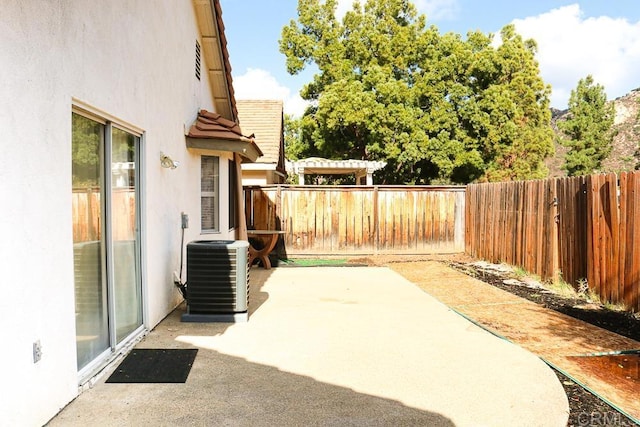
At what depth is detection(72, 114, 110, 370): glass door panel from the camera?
380 centimetres

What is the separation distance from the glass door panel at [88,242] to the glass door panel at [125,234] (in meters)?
0.24

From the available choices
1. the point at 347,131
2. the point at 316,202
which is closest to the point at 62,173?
the point at 316,202

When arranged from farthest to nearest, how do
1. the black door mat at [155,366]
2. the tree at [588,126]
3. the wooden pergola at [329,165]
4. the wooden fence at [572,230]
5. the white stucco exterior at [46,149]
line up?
the tree at [588,126] < the wooden pergola at [329,165] < the wooden fence at [572,230] < the black door mat at [155,366] < the white stucco exterior at [46,149]

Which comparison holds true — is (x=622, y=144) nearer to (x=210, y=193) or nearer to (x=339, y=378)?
(x=210, y=193)

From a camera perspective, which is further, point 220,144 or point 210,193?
point 210,193

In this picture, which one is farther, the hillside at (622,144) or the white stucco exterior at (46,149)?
the hillside at (622,144)

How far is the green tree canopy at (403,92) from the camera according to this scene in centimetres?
2245

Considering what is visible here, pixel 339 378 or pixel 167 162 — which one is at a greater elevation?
pixel 167 162

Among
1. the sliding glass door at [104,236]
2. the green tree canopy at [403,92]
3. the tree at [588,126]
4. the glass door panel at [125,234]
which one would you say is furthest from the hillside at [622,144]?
the sliding glass door at [104,236]

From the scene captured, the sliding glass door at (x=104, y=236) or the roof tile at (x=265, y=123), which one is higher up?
the roof tile at (x=265, y=123)
